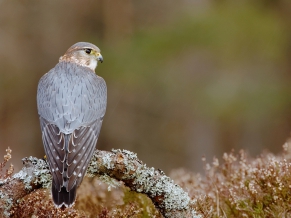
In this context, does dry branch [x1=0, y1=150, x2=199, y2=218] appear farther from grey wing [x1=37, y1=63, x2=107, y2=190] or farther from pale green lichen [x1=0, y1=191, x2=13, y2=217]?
grey wing [x1=37, y1=63, x2=107, y2=190]

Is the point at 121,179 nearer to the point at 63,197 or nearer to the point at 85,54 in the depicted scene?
the point at 63,197

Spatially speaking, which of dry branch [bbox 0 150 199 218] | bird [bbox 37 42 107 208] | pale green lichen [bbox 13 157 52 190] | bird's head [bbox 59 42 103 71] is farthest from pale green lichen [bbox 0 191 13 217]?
bird's head [bbox 59 42 103 71]

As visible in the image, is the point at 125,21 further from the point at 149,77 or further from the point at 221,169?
the point at 221,169

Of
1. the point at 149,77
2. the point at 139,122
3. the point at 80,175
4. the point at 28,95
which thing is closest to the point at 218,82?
the point at 149,77

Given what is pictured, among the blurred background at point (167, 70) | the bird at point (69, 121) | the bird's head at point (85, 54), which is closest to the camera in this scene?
the bird at point (69, 121)

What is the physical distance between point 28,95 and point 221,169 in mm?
12365

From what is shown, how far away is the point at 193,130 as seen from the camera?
15.8m

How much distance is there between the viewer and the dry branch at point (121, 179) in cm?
420

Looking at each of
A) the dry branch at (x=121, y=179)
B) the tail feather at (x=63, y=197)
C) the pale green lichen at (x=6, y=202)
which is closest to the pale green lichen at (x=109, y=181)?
the dry branch at (x=121, y=179)

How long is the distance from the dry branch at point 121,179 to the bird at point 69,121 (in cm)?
11

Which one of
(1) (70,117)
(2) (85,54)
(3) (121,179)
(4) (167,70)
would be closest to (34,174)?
(3) (121,179)

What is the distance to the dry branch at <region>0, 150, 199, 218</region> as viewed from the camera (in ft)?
13.8

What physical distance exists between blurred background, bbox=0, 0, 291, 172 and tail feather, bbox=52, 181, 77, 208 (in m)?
8.97

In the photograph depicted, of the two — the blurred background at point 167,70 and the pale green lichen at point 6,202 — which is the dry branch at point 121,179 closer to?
the pale green lichen at point 6,202
